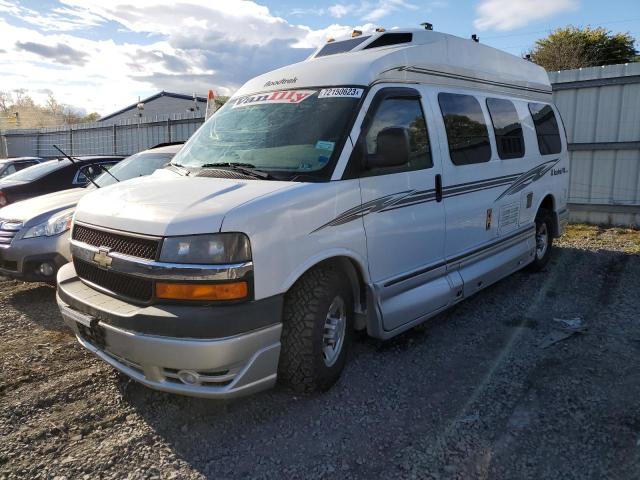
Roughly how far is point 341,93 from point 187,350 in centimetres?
216

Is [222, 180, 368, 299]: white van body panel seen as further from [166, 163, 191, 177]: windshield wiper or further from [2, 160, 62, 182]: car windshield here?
[2, 160, 62, 182]: car windshield

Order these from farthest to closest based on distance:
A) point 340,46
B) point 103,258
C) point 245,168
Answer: point 340,46
point 245,168
point 103,258

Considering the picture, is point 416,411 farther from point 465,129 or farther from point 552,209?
point 552,209

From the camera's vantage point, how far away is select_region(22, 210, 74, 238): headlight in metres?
5.25

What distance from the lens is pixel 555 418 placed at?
3254 mm

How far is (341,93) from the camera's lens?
376 cm

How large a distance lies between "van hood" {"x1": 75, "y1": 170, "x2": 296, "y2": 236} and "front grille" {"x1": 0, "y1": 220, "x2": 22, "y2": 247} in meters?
2.13

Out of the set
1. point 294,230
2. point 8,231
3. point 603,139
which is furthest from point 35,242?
point 603,139

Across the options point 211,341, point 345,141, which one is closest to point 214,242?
point 211,341

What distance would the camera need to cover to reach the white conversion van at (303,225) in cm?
283

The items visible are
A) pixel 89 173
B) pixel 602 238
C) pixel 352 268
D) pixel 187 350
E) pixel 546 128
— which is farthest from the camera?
pixel 602 238

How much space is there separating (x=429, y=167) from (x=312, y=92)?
1.17 metres

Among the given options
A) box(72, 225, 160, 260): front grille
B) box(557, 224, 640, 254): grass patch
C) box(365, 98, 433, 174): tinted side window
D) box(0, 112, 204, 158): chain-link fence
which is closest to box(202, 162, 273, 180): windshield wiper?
box(365, 98, 433, 174): tinted side window

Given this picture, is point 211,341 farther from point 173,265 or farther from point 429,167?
point 429,167
